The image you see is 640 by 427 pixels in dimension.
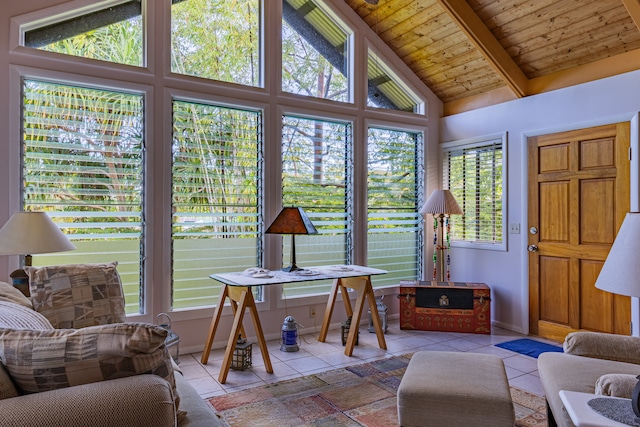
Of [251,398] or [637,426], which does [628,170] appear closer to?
[637,426]

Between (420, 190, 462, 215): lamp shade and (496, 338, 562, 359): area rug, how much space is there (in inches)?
55.4

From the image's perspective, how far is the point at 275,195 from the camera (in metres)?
4.19

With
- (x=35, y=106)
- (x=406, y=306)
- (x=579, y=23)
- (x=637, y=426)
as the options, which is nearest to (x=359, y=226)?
(x=406, y=306)

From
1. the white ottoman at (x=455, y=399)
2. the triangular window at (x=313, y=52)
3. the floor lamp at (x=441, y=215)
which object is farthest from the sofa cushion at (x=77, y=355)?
the floor lamp at (x=441, y=215)

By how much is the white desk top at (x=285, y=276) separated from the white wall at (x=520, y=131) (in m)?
1.65

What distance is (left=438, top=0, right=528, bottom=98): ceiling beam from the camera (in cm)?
391

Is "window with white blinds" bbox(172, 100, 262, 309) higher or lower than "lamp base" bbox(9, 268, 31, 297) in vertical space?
higher

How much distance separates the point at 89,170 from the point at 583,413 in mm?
3469

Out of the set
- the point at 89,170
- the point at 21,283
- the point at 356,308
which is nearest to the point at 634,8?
the point at 356,308

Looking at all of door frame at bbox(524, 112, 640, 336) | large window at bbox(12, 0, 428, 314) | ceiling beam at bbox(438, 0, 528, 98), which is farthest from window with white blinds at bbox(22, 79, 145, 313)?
door frame at bbox(524, 112, 640, 336)

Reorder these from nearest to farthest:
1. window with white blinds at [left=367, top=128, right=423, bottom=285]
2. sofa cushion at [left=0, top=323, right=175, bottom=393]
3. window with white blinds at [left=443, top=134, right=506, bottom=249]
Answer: sofa cushion at [left=0, top=323, right=175, bottom=393], window with white blinds at [left=443, top=134, right=506, bottom=249], window with white blinds at [left=367, top=128, right=423, bottom=285]

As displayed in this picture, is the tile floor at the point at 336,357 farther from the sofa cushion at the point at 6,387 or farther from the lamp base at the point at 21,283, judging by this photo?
the sofa cushion at the point at 6,387

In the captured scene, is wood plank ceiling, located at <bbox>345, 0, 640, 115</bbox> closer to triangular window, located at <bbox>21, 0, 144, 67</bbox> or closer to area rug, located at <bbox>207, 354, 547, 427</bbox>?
triangular window, located at <bbox>21, 0, 144, 67</bbox>

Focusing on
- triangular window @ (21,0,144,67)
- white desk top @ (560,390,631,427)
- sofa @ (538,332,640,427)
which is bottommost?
sofa @ (538,332,640,427)
